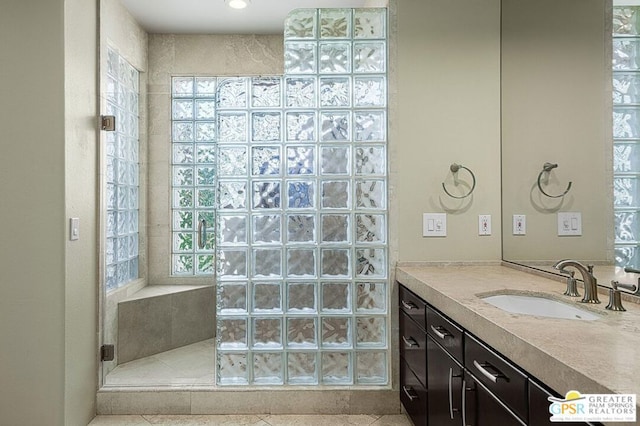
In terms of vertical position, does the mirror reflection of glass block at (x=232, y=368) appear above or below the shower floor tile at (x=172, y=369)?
above

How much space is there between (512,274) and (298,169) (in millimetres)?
1333

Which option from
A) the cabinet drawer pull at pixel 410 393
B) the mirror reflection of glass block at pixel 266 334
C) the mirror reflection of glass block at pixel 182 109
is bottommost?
the cabinet drawer pull at pixel 410 393

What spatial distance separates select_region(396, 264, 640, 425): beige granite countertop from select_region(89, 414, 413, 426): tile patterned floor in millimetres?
918

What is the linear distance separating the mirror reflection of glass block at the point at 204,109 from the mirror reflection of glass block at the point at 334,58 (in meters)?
1.61

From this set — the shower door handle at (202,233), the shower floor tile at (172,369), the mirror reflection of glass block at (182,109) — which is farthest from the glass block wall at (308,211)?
the mirror reflection of glass block at (182,109)

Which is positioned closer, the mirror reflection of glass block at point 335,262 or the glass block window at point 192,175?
the mirror reflection of glass block at point 335,262

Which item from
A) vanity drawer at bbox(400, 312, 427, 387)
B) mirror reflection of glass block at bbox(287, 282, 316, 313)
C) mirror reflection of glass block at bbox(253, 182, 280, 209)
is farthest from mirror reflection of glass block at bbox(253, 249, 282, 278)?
vanity drawer at bbox(400, 312, 427, 387)

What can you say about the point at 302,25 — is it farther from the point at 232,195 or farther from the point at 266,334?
the point at 266,334

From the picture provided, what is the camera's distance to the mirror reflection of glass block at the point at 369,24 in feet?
8.48

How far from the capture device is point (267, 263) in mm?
2582

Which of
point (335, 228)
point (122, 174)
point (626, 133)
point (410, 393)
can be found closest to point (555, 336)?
point (626, 133)

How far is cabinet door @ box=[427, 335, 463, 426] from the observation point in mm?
1645

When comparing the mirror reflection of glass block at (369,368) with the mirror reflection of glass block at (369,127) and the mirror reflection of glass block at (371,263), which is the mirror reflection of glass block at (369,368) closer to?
the mirror reflection of glass block at (371,263)

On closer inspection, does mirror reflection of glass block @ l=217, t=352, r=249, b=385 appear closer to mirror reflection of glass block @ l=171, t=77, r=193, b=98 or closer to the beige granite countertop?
the beige granite countertop
